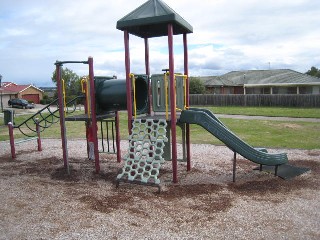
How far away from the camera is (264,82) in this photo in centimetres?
3631

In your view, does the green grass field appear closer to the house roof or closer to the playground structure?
the playground structure

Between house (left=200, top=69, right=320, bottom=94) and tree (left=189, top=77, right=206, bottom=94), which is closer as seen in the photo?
house (left=200, top=69, right=320, bottom=94)

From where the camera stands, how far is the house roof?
34.7 metres

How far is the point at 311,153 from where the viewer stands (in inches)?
392

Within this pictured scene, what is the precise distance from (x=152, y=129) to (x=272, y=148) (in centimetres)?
542

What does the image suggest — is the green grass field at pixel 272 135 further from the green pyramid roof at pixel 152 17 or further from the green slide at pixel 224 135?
the green pyramid roof at pixel 152 17

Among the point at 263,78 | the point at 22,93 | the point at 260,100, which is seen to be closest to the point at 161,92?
the point at 260,100

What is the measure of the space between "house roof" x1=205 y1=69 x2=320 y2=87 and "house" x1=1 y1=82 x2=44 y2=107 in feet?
91.7

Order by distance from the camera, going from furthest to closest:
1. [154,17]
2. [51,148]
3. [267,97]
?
[267,97] → [51,148] → [154,17]

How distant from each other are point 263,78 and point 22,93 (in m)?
35.3

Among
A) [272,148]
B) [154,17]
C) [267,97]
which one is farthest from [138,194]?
[267,97]

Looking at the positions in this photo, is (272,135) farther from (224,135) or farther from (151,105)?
(224,135)

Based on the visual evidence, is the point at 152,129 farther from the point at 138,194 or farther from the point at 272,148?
the point at 272,148

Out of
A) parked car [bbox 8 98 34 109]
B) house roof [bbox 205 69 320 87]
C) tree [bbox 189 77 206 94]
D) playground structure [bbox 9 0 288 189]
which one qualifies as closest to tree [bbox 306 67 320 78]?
house roof [bbox 205 69 320 87]
